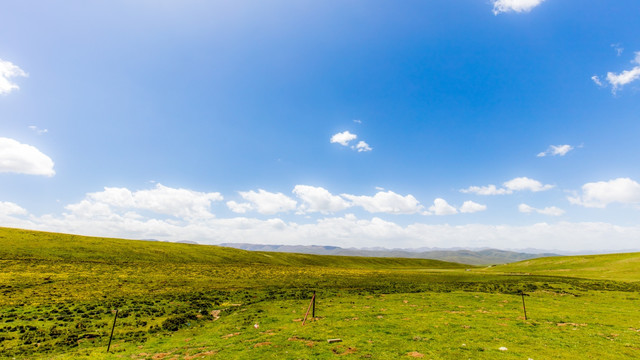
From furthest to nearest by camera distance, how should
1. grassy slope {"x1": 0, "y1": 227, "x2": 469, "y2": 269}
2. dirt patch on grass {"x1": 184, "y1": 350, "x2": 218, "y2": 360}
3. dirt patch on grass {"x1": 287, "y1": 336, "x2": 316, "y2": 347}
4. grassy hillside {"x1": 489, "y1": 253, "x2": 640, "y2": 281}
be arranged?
grassy slope {"x1": 0, "y1": 227, "x2": 469, "y2": 269} < grassy hillside {"x1": 489, "y1": 253, "x2": 640, "y2": 281} < dirt patch on grass {"x1": 287, "y1": 336, "x2": 316, "y2": 347} < dirt patch on grass {"x1": 184, "y1": 350, "x2": 218, "y2": 360}

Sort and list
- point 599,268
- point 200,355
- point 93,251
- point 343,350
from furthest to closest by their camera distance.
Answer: point 93,251 → point 599,268 → point 200,355 → point 343,350

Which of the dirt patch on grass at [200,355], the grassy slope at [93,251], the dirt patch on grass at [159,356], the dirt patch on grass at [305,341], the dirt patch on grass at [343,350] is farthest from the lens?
the grassy slope at [93,251]

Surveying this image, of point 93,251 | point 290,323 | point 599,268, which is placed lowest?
point 93,251

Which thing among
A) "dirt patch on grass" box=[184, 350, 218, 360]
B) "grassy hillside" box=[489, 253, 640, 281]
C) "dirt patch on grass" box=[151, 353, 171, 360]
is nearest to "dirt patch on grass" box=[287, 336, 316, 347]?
"dirt patch on grass" box=[184, 350, 218, 360]

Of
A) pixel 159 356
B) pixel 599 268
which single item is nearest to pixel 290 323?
pixel 159 356

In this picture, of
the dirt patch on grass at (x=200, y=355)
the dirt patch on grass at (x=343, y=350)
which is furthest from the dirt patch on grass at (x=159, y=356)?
the dirt patch on grass at (x=343, y=350)

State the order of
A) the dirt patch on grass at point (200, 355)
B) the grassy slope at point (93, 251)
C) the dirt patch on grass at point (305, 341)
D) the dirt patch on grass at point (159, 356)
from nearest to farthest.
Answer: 1. the dirt patch on grass at point (200, 355)
2. the dirt patch on grass at point (159, 356)
3. the dirt patch on grass at point (305, 341)
4. the grassy slope at point (93, 251)

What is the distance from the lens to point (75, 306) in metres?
32.4

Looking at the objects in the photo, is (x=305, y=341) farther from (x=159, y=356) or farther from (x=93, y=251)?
Answer: (x=93, y=251)

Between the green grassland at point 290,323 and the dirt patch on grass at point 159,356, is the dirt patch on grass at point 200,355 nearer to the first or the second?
the green grassland at point 290,323

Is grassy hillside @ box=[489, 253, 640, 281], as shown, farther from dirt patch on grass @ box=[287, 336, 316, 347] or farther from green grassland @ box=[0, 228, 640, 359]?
dirt patch on grass @ box=[287, 336, 316, 347]

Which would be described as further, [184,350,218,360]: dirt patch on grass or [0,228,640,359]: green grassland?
[0,228,640,359]: green grassland

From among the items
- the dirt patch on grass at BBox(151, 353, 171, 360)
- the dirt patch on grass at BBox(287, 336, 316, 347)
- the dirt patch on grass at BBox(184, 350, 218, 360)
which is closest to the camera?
the dirt patch on grass at BBox(184, 350, 218, 360)

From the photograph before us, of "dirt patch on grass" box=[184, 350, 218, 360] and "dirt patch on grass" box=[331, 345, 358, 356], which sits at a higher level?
"dirt patch on grass" box=[331, 345, 358, 356]
